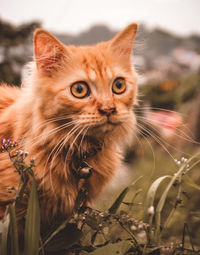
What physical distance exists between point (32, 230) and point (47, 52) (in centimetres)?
66

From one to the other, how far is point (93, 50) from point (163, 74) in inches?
152

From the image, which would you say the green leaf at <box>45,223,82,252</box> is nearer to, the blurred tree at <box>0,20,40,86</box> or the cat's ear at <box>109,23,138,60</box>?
the cat's ear at <box>109,23,138,60</box>

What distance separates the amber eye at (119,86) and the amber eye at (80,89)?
0.13 m

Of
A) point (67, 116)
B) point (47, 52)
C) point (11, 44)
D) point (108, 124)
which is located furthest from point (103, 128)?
point (11, 44)

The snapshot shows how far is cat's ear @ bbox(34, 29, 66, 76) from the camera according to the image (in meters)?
0.93

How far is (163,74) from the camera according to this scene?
4.65m

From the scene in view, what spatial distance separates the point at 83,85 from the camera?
95cm

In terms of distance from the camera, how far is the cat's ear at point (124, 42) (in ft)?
3.58

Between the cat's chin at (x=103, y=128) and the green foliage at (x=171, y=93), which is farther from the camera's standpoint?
the green foliage at (x=171, y=93)

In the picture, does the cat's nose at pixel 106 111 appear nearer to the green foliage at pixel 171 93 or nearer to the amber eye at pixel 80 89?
the amber eye at pixel 80 89

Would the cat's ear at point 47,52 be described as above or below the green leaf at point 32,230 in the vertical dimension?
above

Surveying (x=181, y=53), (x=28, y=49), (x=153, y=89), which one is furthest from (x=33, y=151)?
(x=181, y=53)

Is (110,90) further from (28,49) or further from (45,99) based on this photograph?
(28,49)

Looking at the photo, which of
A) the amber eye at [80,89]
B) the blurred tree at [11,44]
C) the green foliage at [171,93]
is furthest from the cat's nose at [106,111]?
the green foliage at [171,93]
